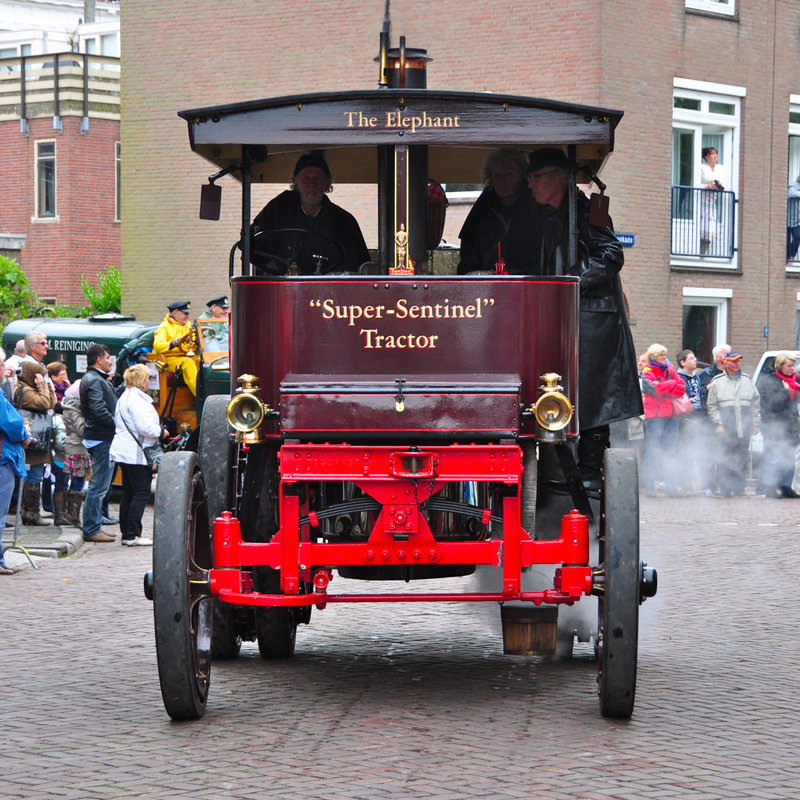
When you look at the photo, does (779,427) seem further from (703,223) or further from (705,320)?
(703,223)

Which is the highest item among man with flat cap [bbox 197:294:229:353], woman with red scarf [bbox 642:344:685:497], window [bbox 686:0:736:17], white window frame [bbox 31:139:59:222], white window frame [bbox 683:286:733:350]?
window [bbox 686:0:736:17]

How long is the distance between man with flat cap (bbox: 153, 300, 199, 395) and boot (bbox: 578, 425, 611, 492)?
33.2 ft

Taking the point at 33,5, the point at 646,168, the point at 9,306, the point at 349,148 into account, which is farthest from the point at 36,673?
the point at 33,5

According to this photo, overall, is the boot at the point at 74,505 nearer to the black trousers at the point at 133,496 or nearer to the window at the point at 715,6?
the black trousers at the point at 133,496

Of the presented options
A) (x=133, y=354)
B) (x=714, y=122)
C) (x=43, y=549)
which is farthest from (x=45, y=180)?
(x=43, y=549)

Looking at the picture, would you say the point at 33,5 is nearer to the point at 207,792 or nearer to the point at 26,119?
the point at 26,119

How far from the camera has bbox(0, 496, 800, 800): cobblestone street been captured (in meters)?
5.69

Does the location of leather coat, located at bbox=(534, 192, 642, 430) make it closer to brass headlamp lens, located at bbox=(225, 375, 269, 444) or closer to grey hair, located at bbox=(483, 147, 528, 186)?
grey hair, located at bbox=(483, 147, 528, 186)

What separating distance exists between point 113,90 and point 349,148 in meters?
32.6

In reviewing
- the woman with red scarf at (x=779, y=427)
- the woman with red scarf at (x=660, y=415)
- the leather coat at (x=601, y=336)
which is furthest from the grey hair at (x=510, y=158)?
the woman with red scarf at (x=779, y=427)

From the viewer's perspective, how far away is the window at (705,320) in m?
26.5

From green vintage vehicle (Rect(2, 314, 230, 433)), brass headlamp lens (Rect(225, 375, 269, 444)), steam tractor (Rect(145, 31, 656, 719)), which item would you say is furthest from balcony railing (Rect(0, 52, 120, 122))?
brass headlamp lens (Rect(225, 375, 269, 444))

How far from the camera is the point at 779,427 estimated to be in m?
19.8

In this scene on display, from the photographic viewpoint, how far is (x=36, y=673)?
807 cm
